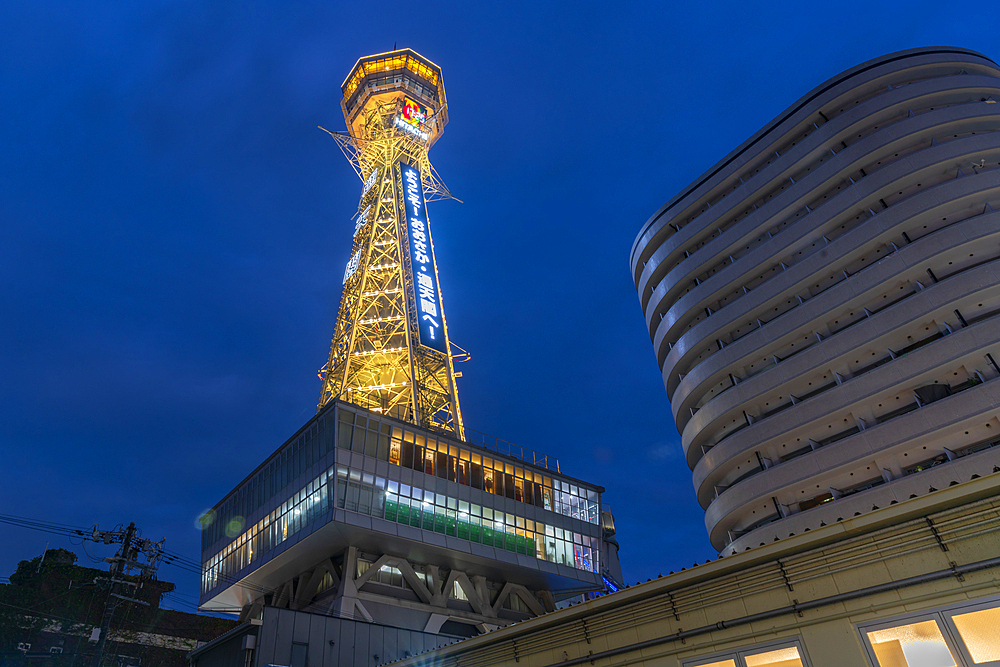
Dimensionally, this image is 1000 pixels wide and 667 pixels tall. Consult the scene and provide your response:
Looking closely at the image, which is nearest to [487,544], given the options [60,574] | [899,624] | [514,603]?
[514,603]

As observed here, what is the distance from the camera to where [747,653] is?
43.5ft

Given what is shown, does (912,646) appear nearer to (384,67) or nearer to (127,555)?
(127,555)

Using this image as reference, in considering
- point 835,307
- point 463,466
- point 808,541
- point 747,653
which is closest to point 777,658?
point 747,653

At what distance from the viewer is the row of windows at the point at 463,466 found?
50219mm

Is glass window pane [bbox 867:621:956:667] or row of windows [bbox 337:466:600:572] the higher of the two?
row of windows [bbox 337:466:600:572]

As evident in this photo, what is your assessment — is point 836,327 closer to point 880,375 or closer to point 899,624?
point 880,375

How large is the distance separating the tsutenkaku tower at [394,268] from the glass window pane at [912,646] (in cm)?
5507

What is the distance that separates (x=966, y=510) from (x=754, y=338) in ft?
163

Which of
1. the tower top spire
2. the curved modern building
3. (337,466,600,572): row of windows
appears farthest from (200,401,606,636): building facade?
the tower top spire

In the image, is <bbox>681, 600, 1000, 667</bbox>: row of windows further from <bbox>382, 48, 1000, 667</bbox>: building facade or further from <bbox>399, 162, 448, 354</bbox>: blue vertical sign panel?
<bbox>399, 162, 448, 354</bbox>: blue vertical sign panel

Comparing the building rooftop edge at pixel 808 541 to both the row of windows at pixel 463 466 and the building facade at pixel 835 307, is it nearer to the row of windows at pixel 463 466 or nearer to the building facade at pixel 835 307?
the building facade at pixel 835 307

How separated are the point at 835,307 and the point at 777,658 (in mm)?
47461

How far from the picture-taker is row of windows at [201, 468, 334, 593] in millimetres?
47781

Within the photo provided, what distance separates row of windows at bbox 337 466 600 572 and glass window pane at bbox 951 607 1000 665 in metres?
40.9
